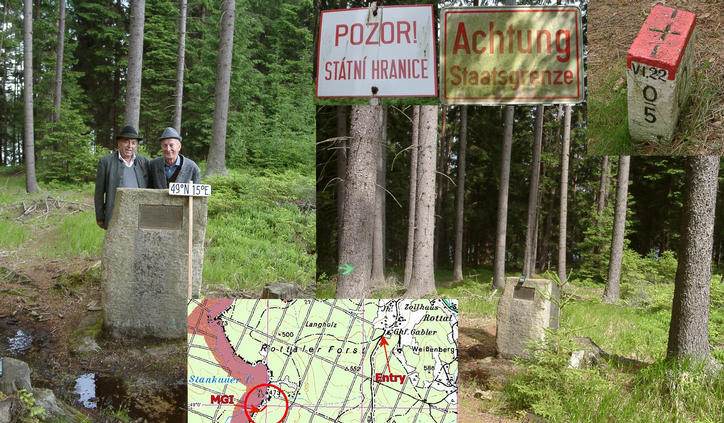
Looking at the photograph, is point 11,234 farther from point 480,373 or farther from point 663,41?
point 663,41

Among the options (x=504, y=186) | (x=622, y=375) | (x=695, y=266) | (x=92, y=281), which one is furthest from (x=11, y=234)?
(x=695, y=266)

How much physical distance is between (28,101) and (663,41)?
15.0 ft

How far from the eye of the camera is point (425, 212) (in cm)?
336

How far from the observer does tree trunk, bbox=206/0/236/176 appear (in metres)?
3.46

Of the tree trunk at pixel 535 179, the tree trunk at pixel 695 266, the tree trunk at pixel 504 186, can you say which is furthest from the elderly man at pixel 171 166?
the tree trunk at pixel 695 266

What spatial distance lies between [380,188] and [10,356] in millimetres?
3259

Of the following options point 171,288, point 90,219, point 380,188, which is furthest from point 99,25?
point 380,188

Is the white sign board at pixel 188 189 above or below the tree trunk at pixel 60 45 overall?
below

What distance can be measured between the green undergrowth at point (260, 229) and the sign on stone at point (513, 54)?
4.31 feet

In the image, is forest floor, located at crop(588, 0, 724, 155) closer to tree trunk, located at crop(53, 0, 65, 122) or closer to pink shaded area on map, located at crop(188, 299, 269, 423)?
pink shaded area on map, located at crop(188, 299, 269, 423)

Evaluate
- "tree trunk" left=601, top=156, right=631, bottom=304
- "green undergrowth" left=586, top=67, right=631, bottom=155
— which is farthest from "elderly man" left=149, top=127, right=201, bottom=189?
"tree trunk" left=601, top=156, right=631, bottom=304

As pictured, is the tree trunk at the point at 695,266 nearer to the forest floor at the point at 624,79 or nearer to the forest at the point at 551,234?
the forest at the point at 551,234

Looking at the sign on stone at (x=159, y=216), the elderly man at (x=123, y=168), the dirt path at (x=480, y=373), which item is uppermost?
the elderly man at (x=123, y=168)

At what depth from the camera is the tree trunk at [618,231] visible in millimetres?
3301
